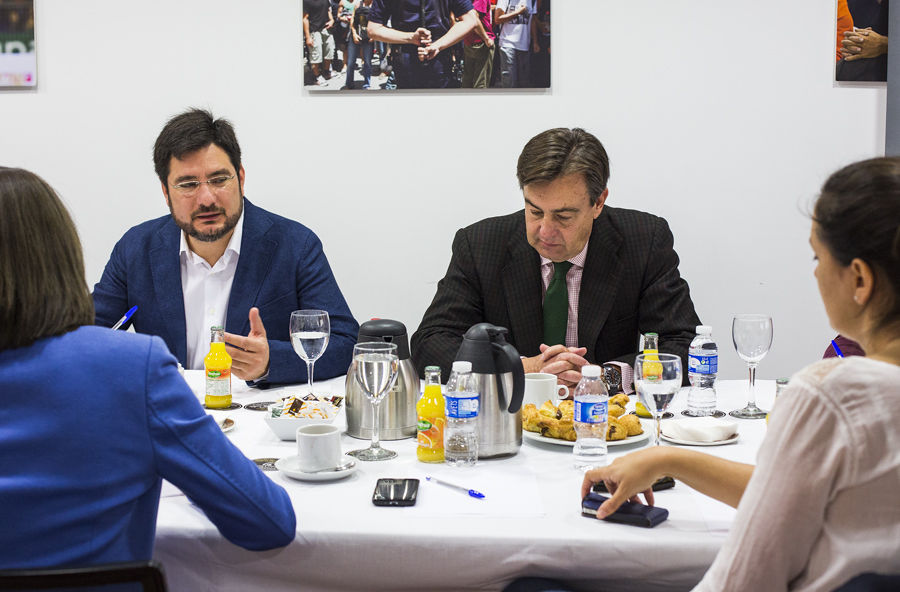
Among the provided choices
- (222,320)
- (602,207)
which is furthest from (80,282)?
(602,207)

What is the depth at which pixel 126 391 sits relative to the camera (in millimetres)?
1100

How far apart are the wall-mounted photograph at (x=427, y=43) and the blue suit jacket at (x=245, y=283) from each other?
86 cm

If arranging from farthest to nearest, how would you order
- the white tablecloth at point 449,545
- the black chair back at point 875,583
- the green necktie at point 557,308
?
the green necktie at point 557,308 < the white tablecloth at point 449,545 < the black chair back at point 875,583

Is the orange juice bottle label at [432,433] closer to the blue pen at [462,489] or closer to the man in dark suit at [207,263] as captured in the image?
the blue pen at [462,489]

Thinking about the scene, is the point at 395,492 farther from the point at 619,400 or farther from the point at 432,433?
the point at 619,400

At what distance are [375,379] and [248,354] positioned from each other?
0.61 meters

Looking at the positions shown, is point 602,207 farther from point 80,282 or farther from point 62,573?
point 62,573

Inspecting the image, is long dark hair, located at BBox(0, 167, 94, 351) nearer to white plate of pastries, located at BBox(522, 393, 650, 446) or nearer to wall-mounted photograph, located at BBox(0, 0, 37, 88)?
white plate of pastries, located at BBox(522, 393, 650, 446)

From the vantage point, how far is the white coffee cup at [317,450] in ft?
4.89

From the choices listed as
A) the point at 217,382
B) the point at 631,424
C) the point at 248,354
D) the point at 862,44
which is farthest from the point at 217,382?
the point at 862,44

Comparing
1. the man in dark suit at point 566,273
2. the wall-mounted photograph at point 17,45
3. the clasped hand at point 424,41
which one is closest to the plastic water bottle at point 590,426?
the man in dark suit at point 566,273

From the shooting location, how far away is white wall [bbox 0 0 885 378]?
3223 millimetres

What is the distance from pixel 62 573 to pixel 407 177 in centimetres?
260

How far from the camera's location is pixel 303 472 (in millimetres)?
1478
